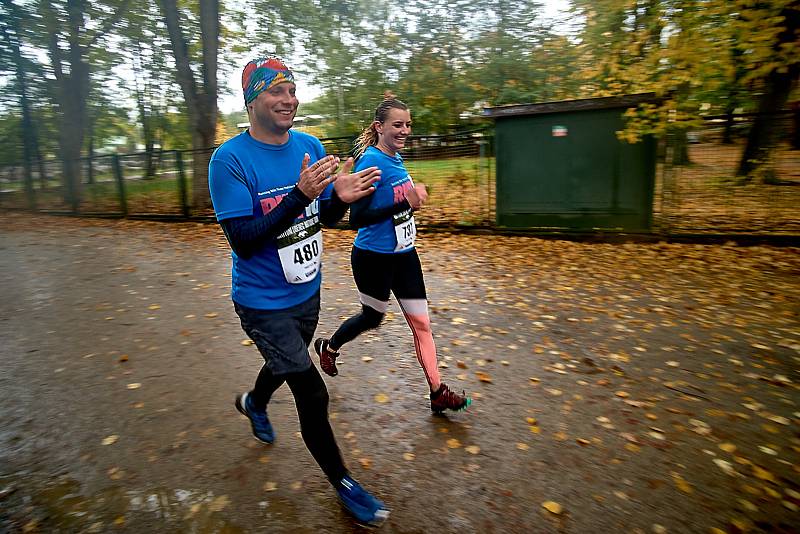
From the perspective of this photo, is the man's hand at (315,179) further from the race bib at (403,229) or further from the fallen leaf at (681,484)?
the fallen leaf at (681,484)

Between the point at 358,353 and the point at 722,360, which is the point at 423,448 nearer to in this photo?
the point at 358,353

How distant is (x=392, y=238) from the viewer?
3.33m

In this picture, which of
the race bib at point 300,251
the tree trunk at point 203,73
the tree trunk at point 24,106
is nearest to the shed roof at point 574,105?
the race bib at point 300,251

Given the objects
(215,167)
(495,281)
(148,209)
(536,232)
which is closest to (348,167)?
(215,167)

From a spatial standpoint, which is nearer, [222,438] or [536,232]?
[222,438]

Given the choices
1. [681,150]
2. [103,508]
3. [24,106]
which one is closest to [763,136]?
[681,150]

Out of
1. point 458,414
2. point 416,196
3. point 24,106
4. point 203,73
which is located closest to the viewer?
point 416,196

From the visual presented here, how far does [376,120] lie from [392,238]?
776 mm

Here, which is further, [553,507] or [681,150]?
[681,150]

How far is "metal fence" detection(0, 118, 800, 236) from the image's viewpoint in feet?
25.8

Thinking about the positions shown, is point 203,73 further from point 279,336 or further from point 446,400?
point 279,336

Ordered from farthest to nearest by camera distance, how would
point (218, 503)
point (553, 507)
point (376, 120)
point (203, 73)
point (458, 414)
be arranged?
point (203, 73)
point (458, 414)
point (376, 120)
point (218, 503)
point (553, 507)

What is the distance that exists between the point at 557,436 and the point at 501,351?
1.40 m

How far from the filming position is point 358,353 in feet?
15.2
